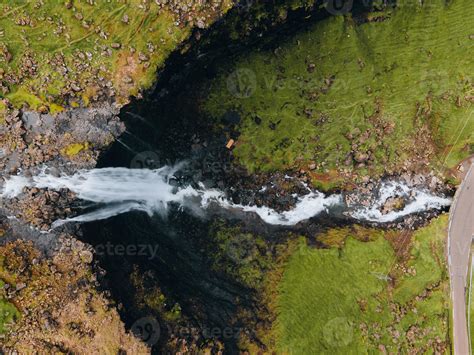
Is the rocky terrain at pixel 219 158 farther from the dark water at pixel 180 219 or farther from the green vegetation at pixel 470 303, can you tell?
the green vegetation at pixel 470 303

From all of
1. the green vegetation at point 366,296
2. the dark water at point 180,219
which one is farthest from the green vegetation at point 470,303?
the dark water at point 180,219

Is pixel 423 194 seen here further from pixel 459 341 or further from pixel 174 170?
pixel 174 170

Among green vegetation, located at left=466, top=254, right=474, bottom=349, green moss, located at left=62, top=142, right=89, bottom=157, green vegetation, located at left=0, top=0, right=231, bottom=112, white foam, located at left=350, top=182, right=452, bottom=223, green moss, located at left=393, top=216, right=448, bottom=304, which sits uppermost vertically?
green vegetation, located at left=0, top=0, right=231, bottom=112

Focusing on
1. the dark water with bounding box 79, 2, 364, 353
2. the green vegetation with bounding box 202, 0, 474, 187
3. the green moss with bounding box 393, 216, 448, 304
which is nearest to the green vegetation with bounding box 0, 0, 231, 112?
the dark water with bounding box 79, 2, 364, 353

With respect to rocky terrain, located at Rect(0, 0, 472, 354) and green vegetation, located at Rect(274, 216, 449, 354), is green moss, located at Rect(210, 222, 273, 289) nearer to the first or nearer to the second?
rocky terrain, located at Rect(0, 0, 472, 354)

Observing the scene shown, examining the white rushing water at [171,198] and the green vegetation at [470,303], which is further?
the green vegetation at [470,303]

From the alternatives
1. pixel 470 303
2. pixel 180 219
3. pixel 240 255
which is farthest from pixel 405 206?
pixel 180 219
